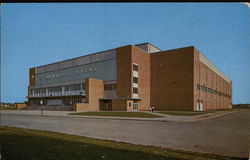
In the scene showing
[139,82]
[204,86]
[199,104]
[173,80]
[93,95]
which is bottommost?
[199,104]

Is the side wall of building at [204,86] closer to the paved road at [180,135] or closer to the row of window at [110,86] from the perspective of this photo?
the row of window at [110,86]

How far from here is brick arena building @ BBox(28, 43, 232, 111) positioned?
1706 inches

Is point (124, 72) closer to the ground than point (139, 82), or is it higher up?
higher up

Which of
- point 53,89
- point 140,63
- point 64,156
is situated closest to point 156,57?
point 140,63

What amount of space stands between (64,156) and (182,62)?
1717 inches

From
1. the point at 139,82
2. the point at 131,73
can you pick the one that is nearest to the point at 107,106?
the point at 139,82

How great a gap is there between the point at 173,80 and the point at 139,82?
924cm

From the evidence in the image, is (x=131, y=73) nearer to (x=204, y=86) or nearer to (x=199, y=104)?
(x=199, y=104)

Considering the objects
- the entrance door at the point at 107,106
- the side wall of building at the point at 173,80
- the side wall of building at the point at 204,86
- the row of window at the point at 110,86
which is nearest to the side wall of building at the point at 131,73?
the row of window at the point at 110,86

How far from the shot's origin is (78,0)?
292 centimetres

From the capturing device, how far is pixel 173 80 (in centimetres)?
4572

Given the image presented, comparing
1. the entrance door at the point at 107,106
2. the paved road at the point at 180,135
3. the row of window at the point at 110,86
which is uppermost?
the row of window at the point at 110,86

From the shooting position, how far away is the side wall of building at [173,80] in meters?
43.1

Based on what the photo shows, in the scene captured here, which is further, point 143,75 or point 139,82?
point 143,75
